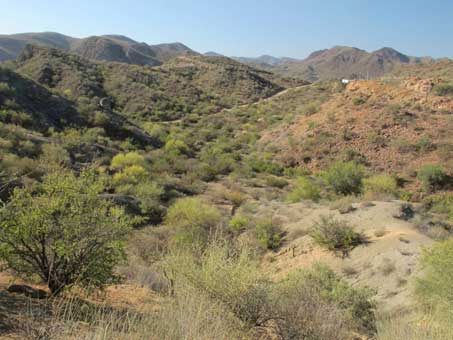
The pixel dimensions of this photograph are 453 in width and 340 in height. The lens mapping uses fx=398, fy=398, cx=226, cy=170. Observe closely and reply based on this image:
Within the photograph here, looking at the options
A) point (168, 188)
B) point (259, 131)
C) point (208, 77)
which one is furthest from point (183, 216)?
point (208, 77)

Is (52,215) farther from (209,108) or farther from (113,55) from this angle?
(113,55)

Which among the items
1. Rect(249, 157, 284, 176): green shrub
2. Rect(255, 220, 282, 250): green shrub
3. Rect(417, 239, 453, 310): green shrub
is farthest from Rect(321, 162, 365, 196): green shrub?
Rect(417, 239, 453, 310): green shrub

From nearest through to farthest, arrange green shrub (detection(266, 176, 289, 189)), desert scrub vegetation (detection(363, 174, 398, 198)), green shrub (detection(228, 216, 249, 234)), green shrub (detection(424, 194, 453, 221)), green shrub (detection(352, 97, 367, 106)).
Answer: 1. green shrub (detection(228, 216, 249, 234))
2. green shrub (detection(424, 194, 453, 221))
3. desert scrub vegetation (detection(363, 174, 398, 198))
4. green shrub (detection(266, 176, 289, 189))
5. green shrub (detection(352, 97, 367, 106))

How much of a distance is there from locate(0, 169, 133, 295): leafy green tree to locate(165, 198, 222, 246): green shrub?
14.8 ft

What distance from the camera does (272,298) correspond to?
16.1ft

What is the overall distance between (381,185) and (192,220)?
8.69m

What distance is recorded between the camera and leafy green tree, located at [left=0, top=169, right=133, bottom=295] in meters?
5.67

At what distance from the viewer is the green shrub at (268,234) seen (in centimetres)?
1178

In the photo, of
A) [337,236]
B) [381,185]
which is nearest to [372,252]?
[337,236]

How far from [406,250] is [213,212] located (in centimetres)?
602

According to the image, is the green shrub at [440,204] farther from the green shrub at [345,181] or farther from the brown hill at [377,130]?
the brown hill at [377,130]

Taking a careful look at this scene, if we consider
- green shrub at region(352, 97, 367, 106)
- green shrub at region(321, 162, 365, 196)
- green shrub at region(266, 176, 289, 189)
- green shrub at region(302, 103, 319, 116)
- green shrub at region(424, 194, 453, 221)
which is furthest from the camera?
green shrub at region(302, 103, 319, 116)

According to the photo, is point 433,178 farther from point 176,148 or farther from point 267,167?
point 176,148

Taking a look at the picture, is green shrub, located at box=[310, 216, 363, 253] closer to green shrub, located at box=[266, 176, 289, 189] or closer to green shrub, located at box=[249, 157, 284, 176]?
green shrub, located at box=[266, 176, 289, 189]
